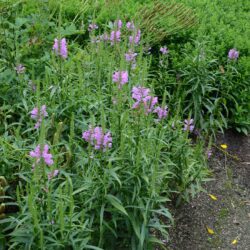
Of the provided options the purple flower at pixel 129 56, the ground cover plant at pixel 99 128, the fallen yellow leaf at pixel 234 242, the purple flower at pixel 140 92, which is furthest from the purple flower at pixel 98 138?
the fallen yellow leaf at pixel 234 242

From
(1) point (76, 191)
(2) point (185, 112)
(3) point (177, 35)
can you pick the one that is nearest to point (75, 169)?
(1) point (76, 191)

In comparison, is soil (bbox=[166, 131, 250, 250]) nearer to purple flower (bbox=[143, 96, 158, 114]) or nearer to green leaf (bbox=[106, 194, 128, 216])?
green leaf (bbox=[106, 194, 128, 216])

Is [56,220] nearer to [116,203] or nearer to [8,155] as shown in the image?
[116,203]

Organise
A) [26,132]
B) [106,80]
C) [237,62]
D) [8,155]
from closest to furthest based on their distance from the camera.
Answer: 1. [8,155]
2. [26,132]
3. [106,80]
4. [237,62]

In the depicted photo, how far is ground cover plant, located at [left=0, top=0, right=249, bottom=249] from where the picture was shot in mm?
2666

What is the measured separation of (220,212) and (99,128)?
A: 1.55 metres

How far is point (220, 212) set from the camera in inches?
152

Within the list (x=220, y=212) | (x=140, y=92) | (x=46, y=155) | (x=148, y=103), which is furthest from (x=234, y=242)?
(x=46, y=155)

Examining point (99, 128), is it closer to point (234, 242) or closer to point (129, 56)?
point (129, 56)

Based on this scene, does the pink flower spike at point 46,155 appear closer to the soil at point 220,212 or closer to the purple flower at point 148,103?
the purple flower at point 148,103

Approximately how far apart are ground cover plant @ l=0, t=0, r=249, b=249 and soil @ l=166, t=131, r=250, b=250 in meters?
0.14

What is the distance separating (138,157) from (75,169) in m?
0.46

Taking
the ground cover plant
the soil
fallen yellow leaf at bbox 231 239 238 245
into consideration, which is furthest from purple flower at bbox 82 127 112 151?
fallen yellow leaf at bbox 231 239 238 245

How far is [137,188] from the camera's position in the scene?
114 inches
